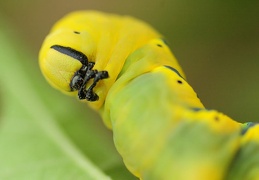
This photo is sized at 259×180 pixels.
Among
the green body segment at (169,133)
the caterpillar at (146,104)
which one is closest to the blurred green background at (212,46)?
the caterpillar at (146,104)

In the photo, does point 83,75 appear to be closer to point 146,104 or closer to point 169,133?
point 146,104

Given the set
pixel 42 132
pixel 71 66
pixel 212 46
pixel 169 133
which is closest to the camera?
pixel 169 133

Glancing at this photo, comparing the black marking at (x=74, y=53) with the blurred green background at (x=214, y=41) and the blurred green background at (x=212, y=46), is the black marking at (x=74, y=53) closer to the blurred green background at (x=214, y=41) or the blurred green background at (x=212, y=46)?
the blurred green background at (x=212, y=46)

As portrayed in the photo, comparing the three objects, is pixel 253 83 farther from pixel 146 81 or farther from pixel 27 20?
pixel 27 20

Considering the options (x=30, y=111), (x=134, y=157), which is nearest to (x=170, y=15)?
(x=30, y=111)

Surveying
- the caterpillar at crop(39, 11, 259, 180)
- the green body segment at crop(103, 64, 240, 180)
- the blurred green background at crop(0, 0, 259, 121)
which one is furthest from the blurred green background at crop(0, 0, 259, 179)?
the green body segment at crop(103, 64, 240, 180)

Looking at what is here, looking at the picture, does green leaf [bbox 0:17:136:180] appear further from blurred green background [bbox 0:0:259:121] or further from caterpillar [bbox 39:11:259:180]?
blurred green background [bbox 0:0:259:121]

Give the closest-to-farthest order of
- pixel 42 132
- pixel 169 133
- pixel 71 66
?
pixel 169 133 → pixel 71 66 → pixel 42 132

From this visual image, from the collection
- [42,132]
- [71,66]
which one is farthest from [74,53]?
[42,132]
